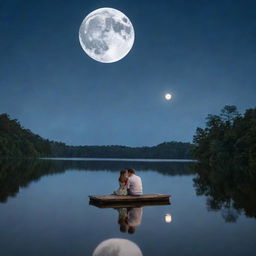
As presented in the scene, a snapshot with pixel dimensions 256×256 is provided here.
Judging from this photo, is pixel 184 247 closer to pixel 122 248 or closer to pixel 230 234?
pixel 122 248

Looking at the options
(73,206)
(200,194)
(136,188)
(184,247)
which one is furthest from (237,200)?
(184,247)

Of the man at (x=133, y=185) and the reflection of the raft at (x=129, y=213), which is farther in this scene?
the man at (x=133, y=185)

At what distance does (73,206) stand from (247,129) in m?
51.4

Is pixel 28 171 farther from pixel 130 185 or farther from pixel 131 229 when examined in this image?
pixel 131 229

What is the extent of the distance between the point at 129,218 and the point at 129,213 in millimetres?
1072

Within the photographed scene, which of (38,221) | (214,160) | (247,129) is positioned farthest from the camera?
(214,160)

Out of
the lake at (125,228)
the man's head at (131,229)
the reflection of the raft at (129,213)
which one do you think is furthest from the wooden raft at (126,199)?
the man's head at (131,229)

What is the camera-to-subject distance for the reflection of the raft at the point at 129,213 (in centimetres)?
1183

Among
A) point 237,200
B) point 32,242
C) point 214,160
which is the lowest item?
point 32,242

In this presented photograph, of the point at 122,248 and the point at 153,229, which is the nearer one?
the point at 122,248

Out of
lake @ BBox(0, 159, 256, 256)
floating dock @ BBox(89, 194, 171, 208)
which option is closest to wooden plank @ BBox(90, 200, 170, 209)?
floating dock @ BBox(89, 194, 171, 208)

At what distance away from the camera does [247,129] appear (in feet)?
207

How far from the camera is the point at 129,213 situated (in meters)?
14.5

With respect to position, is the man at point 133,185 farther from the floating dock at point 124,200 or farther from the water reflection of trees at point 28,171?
the water reflection of trees at point 28,171
